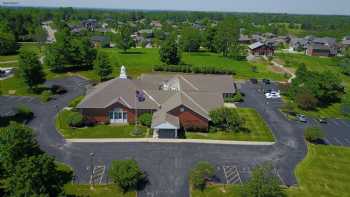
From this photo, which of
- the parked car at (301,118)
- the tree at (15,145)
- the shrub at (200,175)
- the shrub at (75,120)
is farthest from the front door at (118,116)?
the parked car at (301,118)

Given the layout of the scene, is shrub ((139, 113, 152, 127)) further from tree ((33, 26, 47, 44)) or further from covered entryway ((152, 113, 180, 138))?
tree ((33, 26, 47, 44))

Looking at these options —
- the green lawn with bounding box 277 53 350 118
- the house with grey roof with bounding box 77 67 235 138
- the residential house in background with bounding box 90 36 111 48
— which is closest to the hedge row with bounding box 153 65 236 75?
the green lawn with bounding box 277 53 350 118

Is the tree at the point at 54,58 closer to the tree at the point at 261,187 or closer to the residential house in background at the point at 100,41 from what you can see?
the residential house in background at the point at 100,41

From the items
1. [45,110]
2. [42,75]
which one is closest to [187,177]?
[45,110]

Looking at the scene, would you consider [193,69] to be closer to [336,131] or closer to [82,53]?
[82,53]

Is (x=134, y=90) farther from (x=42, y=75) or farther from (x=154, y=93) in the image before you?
(x=42, y=75)

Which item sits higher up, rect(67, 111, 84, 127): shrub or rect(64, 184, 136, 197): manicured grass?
rect(67, 111, 84, 127): shrub

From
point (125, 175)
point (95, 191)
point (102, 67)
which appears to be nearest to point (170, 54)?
point (102, 67)
